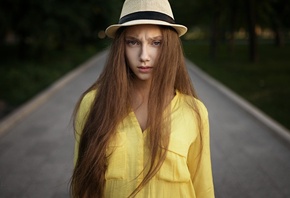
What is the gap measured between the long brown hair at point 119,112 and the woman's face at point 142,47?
0.08 ft

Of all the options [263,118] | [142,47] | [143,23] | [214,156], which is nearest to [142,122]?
[142,47]

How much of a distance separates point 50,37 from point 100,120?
56.8 feet

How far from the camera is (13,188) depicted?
4.59 m

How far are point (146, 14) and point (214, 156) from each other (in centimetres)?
436

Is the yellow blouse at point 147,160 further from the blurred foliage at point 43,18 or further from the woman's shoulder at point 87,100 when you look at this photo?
the blurred foliage at point 43,18

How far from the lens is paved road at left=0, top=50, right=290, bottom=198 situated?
458 cm

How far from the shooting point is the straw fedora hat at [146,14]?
1670mm

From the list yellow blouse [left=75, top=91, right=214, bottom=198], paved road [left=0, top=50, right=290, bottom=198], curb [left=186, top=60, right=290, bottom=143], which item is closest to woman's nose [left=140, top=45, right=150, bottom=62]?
yellow blouse [left=75, top=91, right=214, bottom=198]

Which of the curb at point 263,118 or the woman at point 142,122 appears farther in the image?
the curb at point 263,118

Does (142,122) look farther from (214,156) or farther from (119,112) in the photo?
(214,156)

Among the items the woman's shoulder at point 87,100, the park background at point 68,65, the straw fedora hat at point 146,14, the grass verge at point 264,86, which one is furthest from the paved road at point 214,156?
the straw fedora hat at point 146,14

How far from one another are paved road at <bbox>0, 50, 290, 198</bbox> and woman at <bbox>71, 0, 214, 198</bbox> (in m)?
2.82

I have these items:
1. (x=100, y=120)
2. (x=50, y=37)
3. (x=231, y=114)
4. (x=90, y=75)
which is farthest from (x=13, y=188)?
(x=50, y=37)

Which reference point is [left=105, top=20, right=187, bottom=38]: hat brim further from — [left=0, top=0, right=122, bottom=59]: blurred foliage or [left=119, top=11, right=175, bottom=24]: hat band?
[left=0, top=0, right=122, bottom=59]: blurred foliage
